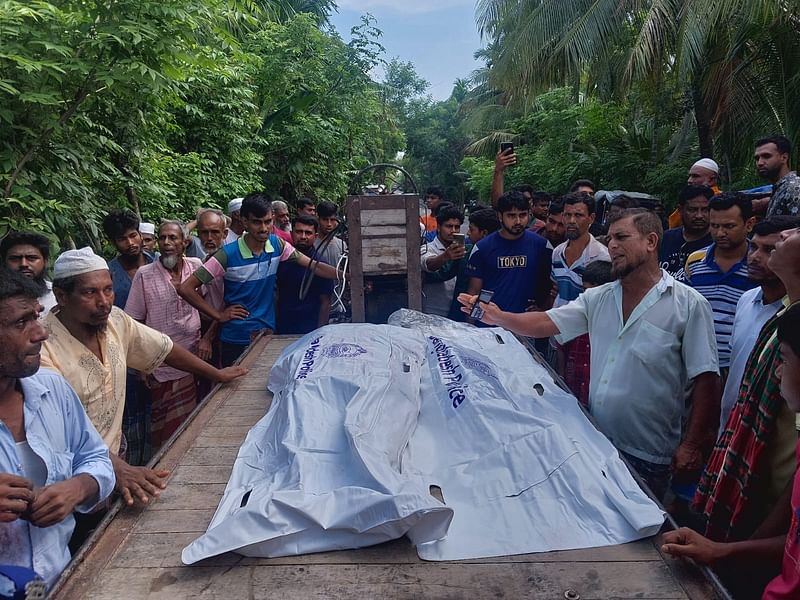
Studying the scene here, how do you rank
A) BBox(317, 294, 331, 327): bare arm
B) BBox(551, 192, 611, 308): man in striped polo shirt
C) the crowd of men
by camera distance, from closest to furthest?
the crowd of men
BBox(551, 192, 611, 308): man in striped polo shirt
BBox(317, 294, 331, 327): bare arm

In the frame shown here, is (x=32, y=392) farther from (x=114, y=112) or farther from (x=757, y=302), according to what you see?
(x=114, y=112)

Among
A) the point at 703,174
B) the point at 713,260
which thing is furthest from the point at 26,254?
the point at 703,174

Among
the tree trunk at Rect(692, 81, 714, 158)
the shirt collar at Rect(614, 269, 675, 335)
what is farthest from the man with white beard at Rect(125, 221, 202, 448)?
the tree trunk at Rect(692, 81, 714, 158)

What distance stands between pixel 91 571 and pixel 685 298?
2.10m

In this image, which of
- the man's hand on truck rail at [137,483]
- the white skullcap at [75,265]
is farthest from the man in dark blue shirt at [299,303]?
the man's hand on truck rail at [137,483]

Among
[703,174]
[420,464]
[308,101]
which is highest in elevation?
[308,101]

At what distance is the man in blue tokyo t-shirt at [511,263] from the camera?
3883 mm

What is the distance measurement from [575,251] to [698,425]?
5.60ft

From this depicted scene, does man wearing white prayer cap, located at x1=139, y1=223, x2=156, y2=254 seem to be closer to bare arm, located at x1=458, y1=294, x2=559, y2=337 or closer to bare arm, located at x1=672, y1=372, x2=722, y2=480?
bare arm, located at x1=458, y1=294, x2=559, y2=337

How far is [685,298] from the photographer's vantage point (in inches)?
88.9

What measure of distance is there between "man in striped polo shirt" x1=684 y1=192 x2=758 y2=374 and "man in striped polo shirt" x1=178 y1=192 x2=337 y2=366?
213cm

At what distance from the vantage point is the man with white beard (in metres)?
3.39

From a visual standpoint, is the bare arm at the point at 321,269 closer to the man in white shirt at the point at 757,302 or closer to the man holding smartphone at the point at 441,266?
the man holding smartphone at the point at 441,266

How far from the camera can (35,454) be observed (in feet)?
5.25
